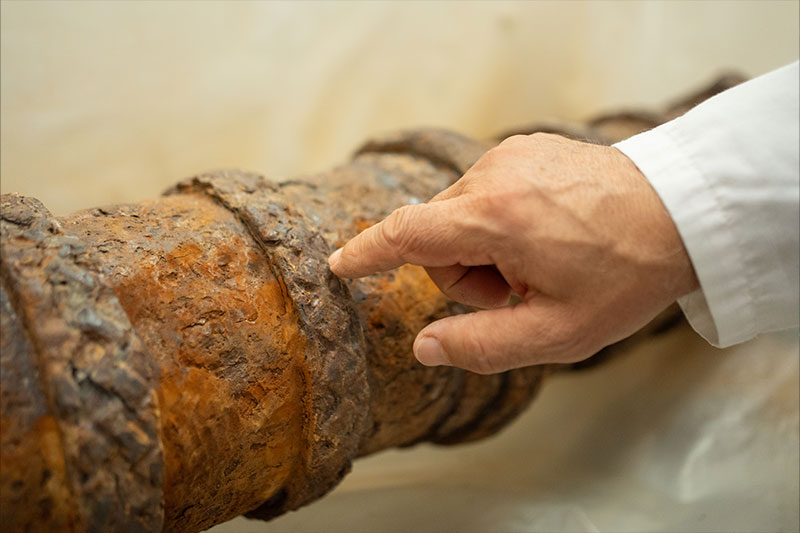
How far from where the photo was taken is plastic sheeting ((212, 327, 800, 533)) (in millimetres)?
1506

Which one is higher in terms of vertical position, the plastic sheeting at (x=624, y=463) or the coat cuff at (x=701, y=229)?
the coat cuff at (x=701, y=229)

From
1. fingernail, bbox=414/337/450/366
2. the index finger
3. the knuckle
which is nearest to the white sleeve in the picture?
the knuckle

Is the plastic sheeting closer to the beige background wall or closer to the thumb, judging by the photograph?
the thumb

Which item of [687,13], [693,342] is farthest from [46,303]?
[687,13]

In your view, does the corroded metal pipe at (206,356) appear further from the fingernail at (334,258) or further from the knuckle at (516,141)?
the knuckle at (516,141)

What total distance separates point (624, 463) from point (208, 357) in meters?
1.16

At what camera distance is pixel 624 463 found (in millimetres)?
1776

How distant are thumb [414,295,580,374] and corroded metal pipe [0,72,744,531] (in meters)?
0.18

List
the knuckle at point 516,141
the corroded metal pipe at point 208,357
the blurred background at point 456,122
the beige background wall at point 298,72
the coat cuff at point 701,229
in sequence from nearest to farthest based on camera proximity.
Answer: the corroded metal pipe at point 208,357 → the coat cuff at point 701,229 → the knuckle at point 516,141 → the blurred background at point 456,122 → the beige background wall at point 298,72

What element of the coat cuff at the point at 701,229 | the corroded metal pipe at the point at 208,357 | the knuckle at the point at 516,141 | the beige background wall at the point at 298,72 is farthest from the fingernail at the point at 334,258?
the beige background wall at the point at 298,72

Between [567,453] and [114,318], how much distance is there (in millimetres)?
1315

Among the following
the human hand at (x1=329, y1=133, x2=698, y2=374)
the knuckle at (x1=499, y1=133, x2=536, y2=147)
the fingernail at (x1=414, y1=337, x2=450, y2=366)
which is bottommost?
the fingernail at (x1=414, y1=337, x2=450, y2=366)

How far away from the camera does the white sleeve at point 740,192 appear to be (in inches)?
38.7

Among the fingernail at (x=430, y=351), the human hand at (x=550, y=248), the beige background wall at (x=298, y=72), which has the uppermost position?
the beige background wall at (x=298, y=72)
